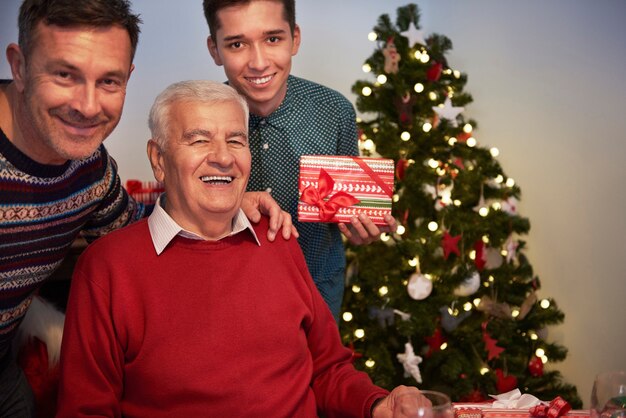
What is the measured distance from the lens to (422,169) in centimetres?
392

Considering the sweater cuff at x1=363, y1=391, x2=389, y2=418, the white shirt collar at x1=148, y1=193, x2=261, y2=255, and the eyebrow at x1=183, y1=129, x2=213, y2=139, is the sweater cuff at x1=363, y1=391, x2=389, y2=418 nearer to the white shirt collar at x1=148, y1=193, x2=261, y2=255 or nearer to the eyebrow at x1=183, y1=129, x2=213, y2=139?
the white shirt collar at x1=148, y1=193, x2=261, y2=255

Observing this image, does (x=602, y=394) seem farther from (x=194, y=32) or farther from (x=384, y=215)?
(x=194, y=32)

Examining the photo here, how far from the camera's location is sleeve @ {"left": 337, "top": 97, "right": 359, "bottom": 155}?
2.55 meters

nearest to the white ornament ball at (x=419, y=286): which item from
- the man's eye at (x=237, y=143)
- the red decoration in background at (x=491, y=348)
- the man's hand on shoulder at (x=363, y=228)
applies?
the red decoration in background at (x=491, y=348)

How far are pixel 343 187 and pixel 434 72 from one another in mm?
1937

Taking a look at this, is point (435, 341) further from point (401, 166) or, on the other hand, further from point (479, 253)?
point (401, 166)

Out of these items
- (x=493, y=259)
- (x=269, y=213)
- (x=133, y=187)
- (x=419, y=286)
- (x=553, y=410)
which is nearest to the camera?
(x=553, y=410)

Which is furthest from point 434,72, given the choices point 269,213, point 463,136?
point 269,213

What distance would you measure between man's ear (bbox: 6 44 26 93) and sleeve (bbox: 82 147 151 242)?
1.20 feet

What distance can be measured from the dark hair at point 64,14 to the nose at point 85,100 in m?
0.15

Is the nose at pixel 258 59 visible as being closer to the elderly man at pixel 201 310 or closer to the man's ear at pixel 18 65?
the elderly man at pixel 201 310

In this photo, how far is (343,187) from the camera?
88.8 inches

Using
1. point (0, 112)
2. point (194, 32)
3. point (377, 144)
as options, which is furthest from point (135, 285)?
point (194, 32)

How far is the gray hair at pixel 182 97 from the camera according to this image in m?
1.90
